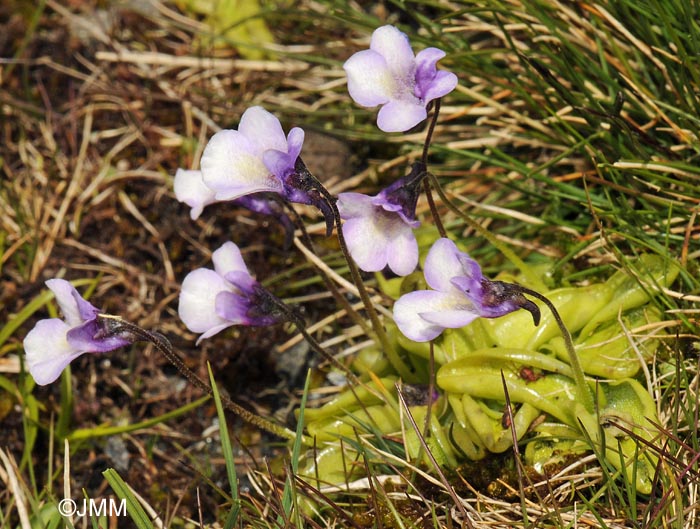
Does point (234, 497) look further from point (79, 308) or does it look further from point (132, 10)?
point (132, 10)

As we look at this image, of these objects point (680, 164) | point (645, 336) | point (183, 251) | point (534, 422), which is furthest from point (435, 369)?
point (183, 251)

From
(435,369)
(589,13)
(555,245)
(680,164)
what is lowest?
(435,369)

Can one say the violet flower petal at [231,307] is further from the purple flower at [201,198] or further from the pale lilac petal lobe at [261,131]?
the pale lilac petal lobe at [261,131]

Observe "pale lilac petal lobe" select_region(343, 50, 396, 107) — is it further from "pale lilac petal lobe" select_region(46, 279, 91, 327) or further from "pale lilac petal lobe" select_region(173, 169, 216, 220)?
"pale lilac petal lobe" select_region(46, 279, 91, 327)

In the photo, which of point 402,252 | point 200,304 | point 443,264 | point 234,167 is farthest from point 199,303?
point 443,264

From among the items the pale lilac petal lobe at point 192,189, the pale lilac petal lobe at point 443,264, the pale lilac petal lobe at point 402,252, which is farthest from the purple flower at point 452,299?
the pale lilac petal lobe at point 192,189

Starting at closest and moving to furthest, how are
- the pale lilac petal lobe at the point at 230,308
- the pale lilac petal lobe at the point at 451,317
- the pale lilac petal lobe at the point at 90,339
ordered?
the pale lilac petal lobe at the point at 451,317
the pale lilac petal lobe at the point at 90,339
the pale lilac petal lobe at the point at 230,308
